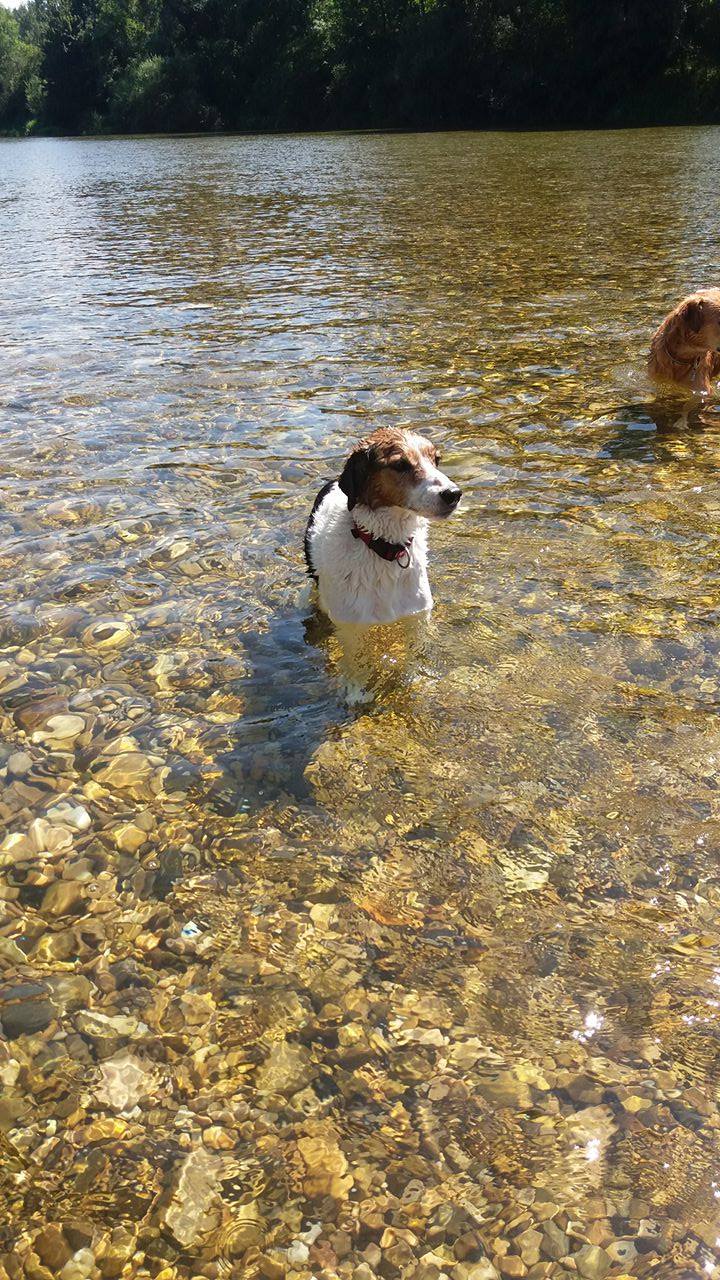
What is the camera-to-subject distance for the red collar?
4.54 meters

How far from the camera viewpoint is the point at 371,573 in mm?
4598

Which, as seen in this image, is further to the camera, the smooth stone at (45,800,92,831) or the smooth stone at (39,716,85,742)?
the smooth stone at (39,716,85,742)

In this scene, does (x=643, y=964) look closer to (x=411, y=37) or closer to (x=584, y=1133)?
(x=584, y=1133)

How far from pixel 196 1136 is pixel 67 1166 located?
36 cm

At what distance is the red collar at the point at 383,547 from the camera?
454 cm

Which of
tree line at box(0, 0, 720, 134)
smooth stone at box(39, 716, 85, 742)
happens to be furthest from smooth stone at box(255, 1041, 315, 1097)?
tree line at box(0, 0, 720, 134)

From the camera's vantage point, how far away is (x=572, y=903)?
10.9 feet

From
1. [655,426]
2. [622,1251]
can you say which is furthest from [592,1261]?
[655,426]

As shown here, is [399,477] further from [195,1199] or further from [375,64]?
→ [375,64]

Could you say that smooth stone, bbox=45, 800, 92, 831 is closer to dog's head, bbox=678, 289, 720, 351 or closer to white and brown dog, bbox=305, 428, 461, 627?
white and brown dog, bbox=305, 428, 461, 627

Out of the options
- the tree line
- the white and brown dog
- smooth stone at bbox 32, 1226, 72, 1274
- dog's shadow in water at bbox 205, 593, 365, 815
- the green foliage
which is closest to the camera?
smooth stone at bbox 32, 1226, 72, 1274

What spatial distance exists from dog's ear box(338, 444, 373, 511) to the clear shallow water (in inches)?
38.9

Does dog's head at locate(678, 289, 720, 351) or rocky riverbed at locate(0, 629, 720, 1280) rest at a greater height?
dog's head at locate(678, 289, 720, 351)

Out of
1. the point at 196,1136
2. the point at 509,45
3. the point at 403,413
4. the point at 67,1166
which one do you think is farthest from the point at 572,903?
the point at 509,45
